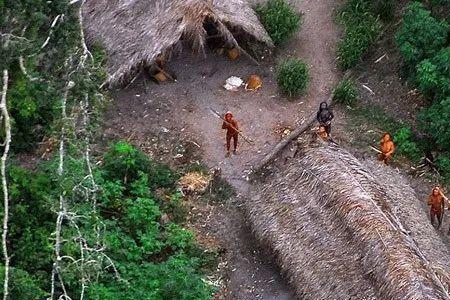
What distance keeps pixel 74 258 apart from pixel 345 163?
390cm

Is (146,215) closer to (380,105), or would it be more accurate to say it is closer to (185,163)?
(185,163)

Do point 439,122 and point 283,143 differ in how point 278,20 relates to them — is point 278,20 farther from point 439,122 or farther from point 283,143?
point 439,122

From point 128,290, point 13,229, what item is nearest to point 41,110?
point 13,229

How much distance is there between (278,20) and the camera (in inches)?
557

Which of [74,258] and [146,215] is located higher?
[74,258]

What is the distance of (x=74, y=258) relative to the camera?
29.9ft

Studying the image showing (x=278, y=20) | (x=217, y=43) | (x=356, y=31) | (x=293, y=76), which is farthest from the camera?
(x=356, y=31)

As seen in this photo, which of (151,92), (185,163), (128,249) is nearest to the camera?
(128,249)

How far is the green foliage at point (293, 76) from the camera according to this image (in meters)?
13.5

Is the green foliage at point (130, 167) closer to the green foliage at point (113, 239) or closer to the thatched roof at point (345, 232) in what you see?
the green foliage at point (113, 239)

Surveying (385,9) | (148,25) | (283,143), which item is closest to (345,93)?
(283,143)

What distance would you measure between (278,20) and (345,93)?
1.99 m

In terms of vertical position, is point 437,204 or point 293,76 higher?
point 293,76

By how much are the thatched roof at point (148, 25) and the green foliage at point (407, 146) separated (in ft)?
10.0
